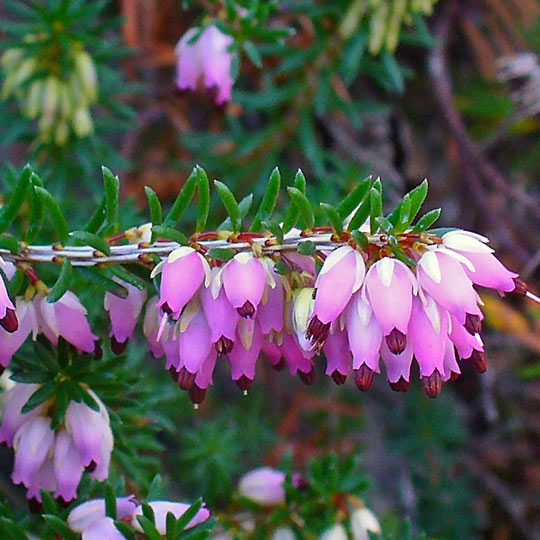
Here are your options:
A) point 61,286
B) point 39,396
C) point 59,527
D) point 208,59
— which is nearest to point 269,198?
point 61,286

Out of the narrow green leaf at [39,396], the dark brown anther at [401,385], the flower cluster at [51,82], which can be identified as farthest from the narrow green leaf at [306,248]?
the flower cluster at [51,82]

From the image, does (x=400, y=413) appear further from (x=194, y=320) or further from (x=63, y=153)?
(x=194, y=320)

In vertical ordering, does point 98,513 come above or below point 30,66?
below

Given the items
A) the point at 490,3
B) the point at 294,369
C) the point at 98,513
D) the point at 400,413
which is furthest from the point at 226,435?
the point at 490,3

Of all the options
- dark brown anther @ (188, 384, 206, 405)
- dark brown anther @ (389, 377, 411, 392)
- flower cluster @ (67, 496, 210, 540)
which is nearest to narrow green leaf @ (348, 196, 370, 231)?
dark brown anther @ (389, 377, 411, 392)

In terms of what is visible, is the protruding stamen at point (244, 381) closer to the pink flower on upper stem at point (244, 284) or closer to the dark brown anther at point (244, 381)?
the dark brown anther at point (244, 381)

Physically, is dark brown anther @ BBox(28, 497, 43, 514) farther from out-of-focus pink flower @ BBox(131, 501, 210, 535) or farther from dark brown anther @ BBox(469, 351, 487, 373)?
dark brown anther @ BBox(469, 351, 487, 373)

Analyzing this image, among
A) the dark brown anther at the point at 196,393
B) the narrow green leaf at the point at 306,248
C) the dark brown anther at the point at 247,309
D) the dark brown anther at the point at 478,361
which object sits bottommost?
the dark brown anther at the point at 196,393
